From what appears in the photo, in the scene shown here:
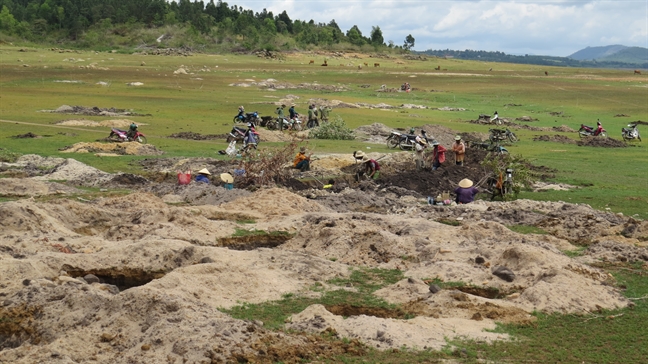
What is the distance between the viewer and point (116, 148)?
3344cm

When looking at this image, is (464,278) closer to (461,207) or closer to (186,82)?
(461,207)

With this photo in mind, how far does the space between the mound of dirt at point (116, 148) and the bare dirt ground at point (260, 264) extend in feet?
20.2

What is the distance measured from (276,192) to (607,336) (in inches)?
469

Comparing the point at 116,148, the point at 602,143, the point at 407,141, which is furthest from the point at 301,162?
the point at 602,143

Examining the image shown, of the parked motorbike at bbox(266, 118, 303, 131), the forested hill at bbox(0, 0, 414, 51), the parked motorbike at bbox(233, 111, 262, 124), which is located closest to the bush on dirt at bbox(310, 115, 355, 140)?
the parked motorbike at bbox(266, 118, 303, 131)

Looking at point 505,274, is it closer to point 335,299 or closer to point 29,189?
point 335,299

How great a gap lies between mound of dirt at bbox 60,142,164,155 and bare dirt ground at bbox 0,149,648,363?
6149 mm

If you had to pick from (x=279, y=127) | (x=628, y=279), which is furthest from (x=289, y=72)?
(x=628, y=279)

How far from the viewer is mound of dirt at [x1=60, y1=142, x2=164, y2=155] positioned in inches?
1289

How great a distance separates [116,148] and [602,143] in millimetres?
24598

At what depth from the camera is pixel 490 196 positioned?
26.6m

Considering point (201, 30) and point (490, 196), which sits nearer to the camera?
point (490, 196)

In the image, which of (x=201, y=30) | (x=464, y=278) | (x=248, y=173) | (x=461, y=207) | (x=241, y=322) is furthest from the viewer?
(x=201, y=30)

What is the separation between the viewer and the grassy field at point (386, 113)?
12930 millimetres
